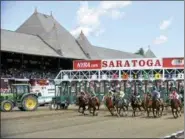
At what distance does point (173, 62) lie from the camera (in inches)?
1077

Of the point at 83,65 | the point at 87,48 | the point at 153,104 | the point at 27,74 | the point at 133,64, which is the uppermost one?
the point at 87,48

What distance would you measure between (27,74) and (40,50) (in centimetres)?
577

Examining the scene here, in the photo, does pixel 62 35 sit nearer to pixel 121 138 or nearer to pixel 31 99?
pixel 31 99

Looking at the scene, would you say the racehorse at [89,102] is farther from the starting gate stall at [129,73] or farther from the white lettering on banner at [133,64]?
the white lettering on banner at [133,64]

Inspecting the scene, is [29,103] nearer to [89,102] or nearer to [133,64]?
[89,102]

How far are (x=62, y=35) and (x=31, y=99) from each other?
2726 centimetres

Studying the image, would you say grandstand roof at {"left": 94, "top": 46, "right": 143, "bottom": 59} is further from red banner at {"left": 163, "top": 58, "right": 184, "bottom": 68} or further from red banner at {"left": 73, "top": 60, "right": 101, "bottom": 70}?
red banner at {"left": 163, "top": 58, "right": 184, "bottom": 68}

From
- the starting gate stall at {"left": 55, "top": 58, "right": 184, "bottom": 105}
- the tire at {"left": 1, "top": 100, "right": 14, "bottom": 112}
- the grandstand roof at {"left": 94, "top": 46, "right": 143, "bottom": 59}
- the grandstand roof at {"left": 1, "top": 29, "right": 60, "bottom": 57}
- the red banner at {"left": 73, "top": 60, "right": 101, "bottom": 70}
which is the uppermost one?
the grandstand roof at {"left": 94, "top": 46, "right": 143, "bottom": 59}

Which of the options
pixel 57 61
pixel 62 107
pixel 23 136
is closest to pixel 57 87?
pixel 62 107

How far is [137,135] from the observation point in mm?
12836

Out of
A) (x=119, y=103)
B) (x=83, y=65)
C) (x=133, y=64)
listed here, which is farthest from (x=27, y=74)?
(x=119, y=103)

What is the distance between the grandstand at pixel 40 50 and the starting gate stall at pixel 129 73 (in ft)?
15.4

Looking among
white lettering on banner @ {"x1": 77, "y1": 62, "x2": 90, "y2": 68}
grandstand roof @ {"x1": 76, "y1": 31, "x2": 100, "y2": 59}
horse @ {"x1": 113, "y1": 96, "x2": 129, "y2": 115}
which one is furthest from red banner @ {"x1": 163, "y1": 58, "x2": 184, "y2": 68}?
grandstand roof @ {"x1": 76, "y1": 31, "x2": 100, "y2": 59}

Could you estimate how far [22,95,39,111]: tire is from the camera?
26484 millimetres
